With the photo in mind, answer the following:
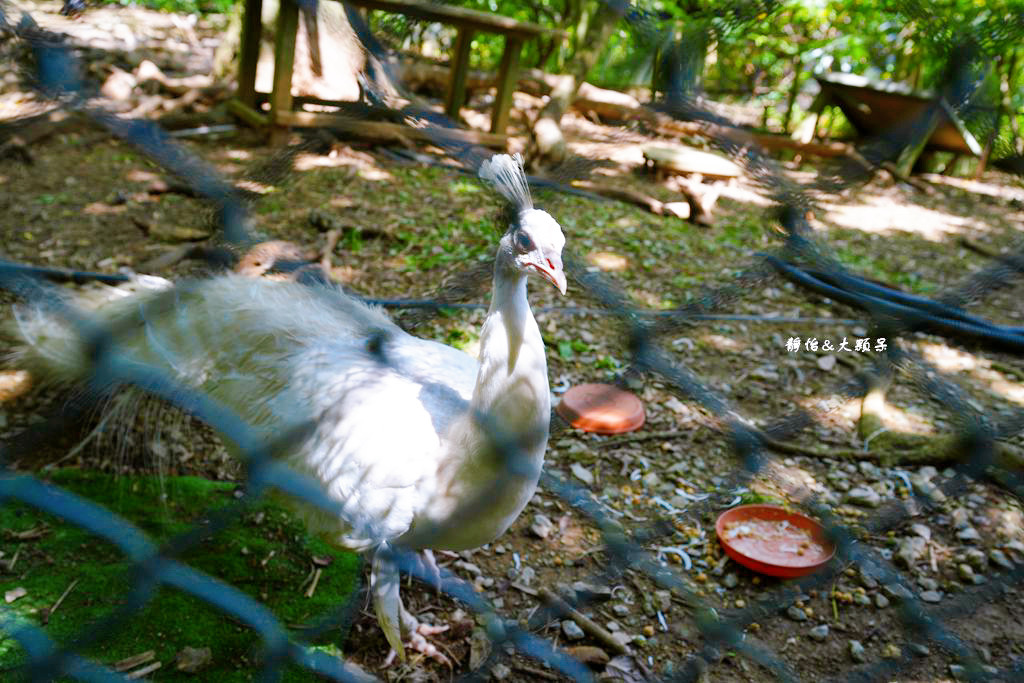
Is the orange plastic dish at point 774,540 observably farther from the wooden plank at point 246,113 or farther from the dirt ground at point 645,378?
the wooden plank at point 246,113

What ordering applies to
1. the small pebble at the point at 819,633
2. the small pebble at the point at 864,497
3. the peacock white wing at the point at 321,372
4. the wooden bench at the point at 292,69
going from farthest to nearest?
the wooden bench at the point at 292,69 → the small pebble at the point at 864,497 → the small pebble at the point at 819,633 → the peacock white wing at the point at 321,372

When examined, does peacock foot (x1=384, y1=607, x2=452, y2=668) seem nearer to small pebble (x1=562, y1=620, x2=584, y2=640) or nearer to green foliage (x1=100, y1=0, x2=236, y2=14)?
small pebble (x1=562, y1=620, x2=584, y2=640)

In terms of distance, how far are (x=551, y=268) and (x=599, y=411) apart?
3.46 feet

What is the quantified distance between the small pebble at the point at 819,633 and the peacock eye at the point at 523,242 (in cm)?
115

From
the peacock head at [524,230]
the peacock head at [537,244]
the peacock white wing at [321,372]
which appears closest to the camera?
the peacock head at [524,230]

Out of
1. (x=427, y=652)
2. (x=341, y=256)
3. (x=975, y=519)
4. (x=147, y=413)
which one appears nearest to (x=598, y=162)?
(x=427, y=652)

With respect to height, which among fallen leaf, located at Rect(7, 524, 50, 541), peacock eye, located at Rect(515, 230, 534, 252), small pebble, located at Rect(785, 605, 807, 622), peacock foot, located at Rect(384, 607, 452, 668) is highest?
peacock eye, located at Rect(515, 230, 534, 252)

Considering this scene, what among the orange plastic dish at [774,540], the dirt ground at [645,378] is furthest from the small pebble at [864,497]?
the orange plastic dish at [774,540]

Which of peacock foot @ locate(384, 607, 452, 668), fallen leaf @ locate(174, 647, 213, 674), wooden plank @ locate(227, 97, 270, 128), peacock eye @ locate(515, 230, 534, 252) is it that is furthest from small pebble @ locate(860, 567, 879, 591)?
wooden plank @ locate(227, 97, 270, 128)

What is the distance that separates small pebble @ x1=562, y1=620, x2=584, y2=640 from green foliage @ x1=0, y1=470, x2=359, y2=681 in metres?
0.48

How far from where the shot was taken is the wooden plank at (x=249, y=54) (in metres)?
3.63

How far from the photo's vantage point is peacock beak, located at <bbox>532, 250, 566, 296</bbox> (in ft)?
3.77

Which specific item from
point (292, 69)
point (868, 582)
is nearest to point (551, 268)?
point (868, 582)

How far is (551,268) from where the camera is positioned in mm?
1163
